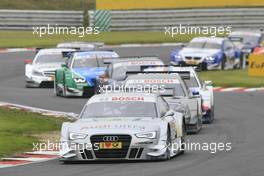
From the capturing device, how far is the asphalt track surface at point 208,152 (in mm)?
14430

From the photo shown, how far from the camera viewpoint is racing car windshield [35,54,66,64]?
1452 inches

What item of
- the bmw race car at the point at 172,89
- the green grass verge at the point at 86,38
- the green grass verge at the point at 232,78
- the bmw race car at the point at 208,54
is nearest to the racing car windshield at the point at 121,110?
the bmw race car at the point at 172,89

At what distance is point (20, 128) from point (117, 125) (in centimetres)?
593

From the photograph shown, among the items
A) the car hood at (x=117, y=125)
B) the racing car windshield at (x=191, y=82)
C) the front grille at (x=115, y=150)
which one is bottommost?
the racing car windshield at (x=191, y=82)

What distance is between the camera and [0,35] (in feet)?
180

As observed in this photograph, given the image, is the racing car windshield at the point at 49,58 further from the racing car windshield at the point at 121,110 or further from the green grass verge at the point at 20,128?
the racing car windshield at the point at 121,110

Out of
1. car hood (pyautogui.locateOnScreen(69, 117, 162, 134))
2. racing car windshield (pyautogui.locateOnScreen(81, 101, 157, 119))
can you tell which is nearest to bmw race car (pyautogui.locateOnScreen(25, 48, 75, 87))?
racing car windshield (pyautogui.locateOnScreen(81, 101, 157, 119))

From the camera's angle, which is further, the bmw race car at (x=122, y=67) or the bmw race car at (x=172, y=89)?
the bmw race car at (x=122, y=67)

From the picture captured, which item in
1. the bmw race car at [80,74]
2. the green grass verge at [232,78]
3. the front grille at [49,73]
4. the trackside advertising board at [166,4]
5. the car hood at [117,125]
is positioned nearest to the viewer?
the car hood at [117,125]

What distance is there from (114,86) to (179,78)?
3119mm

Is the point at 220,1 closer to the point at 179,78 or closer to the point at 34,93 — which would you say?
the point at 34,93

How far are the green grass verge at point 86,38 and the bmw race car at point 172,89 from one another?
2966 cm

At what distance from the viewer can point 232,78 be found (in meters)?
38.5

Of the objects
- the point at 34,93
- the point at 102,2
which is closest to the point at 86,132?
the point at 34,93
